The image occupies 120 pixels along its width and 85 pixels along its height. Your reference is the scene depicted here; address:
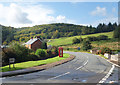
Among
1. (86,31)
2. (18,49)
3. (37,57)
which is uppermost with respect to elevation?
(86,31)

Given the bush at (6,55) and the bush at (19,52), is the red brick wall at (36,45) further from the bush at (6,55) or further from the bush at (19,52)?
the bush at (6,55)

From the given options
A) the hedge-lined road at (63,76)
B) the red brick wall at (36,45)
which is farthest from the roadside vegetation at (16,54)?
the red brick wall at (36,45)

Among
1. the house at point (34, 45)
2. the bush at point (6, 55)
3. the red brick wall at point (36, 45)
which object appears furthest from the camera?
the red brick wall at point (36, 45)

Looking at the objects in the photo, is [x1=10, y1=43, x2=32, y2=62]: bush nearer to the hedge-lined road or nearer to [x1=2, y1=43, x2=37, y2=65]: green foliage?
[x1=2, y1=43, x2=37, y2=65]: green foliage

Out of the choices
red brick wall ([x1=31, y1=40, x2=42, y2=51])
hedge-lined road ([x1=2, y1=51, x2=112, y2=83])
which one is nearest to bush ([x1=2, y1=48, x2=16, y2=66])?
hedge-lined road ([x1=2, y1=51, x2=112, y2=83])

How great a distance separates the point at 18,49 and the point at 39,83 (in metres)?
15.9

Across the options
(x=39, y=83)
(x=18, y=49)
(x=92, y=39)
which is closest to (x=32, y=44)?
(x=18, y=49)

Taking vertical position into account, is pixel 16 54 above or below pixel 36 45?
below

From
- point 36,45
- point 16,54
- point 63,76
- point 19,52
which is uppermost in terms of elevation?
point 36,45

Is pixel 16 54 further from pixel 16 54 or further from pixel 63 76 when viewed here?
pixel 63 76

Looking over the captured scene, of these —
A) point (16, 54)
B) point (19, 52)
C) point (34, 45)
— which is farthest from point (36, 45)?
point (16, 54)

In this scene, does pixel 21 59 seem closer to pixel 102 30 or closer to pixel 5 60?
pixel 5 60

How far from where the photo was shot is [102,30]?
386ft

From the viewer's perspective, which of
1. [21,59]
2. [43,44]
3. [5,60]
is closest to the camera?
[5,60]
